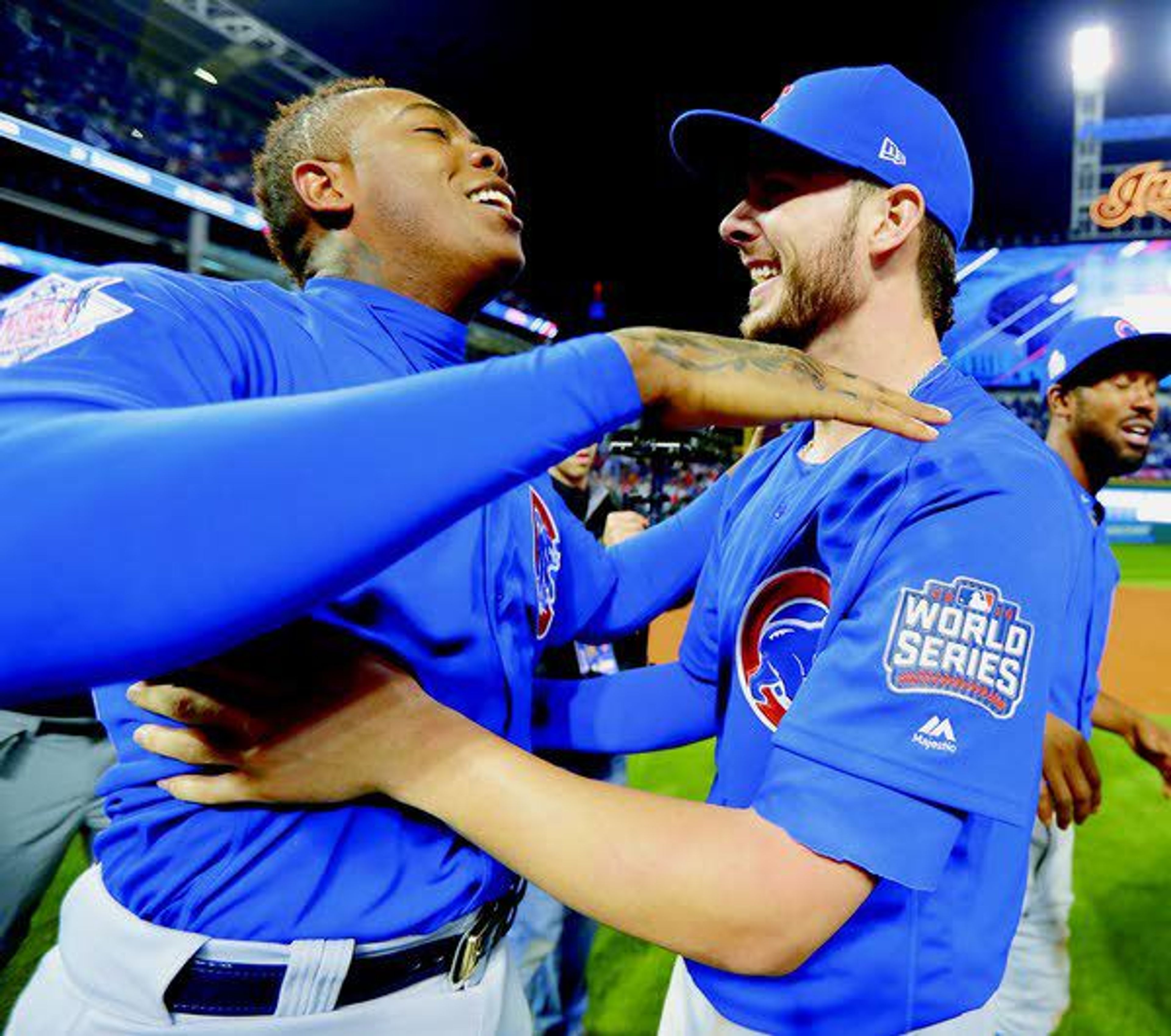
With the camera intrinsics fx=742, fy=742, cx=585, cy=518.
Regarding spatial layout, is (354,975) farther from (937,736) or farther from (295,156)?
(295,156)

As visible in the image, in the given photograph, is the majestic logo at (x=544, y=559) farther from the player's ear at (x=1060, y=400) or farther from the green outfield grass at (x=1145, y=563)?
the green outfield grass at (x=1145, y=563)

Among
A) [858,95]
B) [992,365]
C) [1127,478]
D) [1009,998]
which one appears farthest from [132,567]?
[992,365]

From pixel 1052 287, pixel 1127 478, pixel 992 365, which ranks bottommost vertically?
pixel 1127 478

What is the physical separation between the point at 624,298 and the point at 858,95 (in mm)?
32641

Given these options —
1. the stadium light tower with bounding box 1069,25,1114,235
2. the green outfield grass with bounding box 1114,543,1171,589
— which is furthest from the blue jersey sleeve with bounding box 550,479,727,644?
the stadium light tower with bounding box 1069,25,1114,235

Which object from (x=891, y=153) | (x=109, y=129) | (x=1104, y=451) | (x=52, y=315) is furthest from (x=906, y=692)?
(x=109, y=129)

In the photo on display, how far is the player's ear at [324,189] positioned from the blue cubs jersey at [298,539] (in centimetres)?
19

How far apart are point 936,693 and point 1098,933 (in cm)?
352

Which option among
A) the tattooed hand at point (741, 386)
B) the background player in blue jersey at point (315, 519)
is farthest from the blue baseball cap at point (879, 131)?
the tattooed hand at point (741, 386)

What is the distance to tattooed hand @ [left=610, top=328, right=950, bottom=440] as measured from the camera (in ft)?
2.64

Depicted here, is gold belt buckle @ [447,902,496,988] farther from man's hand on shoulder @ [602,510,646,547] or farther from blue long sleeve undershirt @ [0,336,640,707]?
man's hand on shoulder @ [602,510,646,547]

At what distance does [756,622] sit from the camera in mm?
1362

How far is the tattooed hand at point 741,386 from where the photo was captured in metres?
0.80

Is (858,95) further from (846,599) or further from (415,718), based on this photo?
(415,718)
